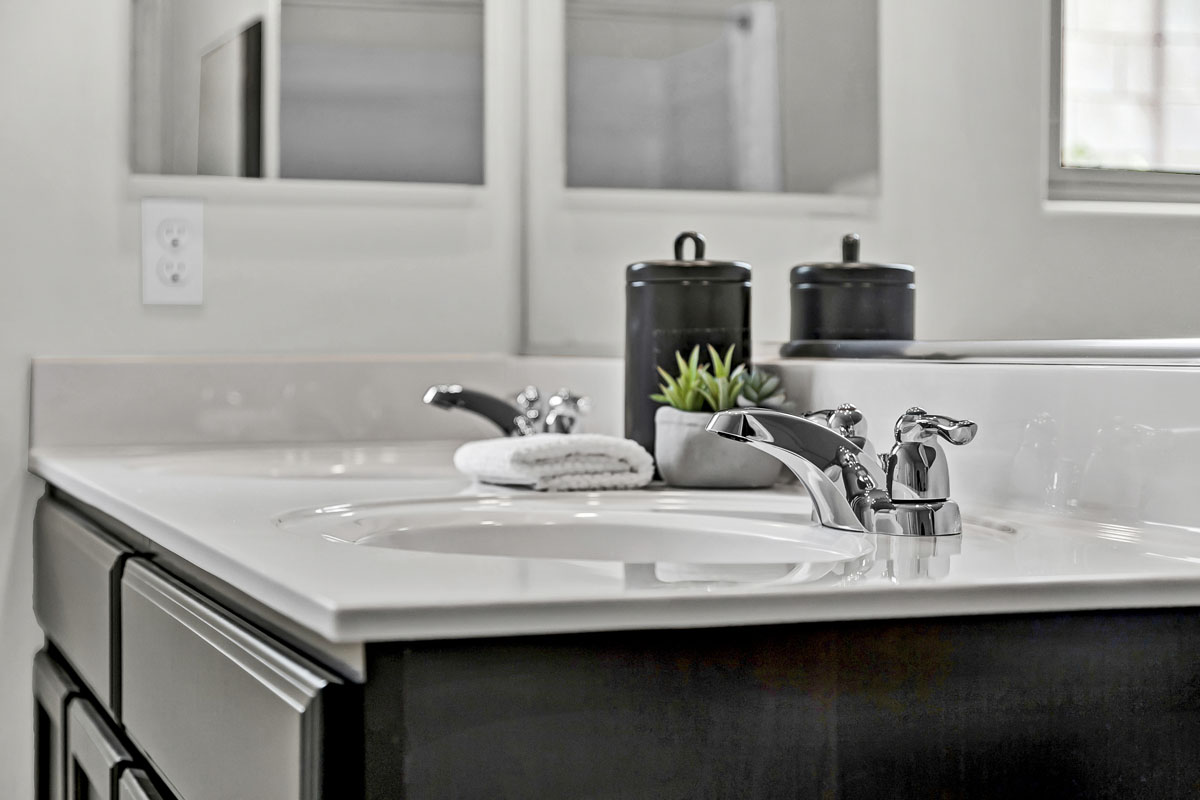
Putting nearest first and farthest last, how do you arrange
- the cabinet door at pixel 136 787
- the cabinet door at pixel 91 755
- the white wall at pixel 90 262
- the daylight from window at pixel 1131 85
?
the daylight from window at pixel 1131 85 → the cabinet door at pixel 136 787 → the cabinet door at pixel 91 755 → the white wall at pixel 90 262

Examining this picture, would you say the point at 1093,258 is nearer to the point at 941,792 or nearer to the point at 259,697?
the point at 941,792

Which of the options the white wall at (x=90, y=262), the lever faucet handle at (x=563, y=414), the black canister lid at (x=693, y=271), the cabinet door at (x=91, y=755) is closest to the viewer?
the cabinet door at (x=91, y=755)

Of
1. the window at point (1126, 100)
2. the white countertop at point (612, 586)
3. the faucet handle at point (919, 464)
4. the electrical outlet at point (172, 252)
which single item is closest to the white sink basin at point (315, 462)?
the electrical outlet at point (172, 252)

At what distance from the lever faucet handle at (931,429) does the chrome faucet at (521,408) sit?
1.99ft

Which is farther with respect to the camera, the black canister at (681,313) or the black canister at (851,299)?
the black canister at (681,313)

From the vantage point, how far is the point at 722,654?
2.03 feet

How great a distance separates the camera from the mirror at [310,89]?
1681 mm

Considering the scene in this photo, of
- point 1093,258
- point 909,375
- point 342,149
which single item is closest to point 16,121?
point 342,149

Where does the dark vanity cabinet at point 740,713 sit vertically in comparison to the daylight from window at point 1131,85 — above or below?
below

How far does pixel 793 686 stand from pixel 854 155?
2.66ft

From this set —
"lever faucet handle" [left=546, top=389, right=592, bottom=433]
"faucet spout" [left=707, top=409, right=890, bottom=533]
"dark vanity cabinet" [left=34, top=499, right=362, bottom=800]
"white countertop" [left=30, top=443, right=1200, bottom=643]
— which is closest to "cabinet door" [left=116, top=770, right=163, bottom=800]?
"dark vanity cabinet" [left=34, top=499, right=362, bottom=800]

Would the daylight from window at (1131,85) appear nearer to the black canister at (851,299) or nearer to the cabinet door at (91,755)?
the black canister at (851,299)

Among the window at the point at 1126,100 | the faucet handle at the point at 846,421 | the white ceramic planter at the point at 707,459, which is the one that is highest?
the window at the point at 1126,100

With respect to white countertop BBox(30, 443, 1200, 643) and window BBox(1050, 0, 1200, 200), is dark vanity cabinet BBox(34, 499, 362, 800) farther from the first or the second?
window BBox(1050, 0, 1200, 200)
